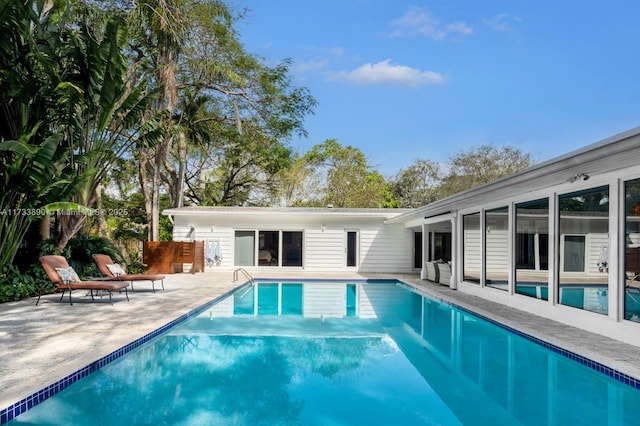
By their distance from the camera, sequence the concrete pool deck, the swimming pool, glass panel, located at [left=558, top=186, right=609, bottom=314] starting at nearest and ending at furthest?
the swimming pool < the concrete pool deck < glass panel, located at [left=558, top=186, right=609, bottom=314]

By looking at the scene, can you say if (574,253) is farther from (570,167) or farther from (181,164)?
(181,164)

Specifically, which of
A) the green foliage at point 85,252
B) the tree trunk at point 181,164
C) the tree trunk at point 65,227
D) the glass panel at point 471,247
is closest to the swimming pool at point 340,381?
the glass panel at point 471,247

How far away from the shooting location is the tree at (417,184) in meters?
30.6

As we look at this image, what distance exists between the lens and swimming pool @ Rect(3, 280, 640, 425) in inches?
154

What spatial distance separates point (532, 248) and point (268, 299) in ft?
20.1

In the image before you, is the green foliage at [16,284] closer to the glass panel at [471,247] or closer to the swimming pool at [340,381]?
the swimming pool at [340,381]

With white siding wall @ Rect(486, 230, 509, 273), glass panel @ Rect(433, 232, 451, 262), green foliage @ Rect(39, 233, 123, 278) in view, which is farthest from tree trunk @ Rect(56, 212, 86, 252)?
glass panel @ Rect(433, 232, 451, 262)

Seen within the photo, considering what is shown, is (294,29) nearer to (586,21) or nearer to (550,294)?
(586,21)

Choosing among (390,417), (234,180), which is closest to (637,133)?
(390,417)

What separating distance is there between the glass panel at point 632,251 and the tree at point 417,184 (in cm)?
2472

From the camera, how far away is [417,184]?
101 feet

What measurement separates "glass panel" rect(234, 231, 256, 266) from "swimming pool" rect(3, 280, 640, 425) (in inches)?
360

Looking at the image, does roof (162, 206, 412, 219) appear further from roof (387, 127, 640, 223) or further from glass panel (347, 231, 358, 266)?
roof (387, 127, 640, 223)

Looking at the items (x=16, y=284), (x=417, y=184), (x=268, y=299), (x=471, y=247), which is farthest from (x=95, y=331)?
(x=417, y=184)
